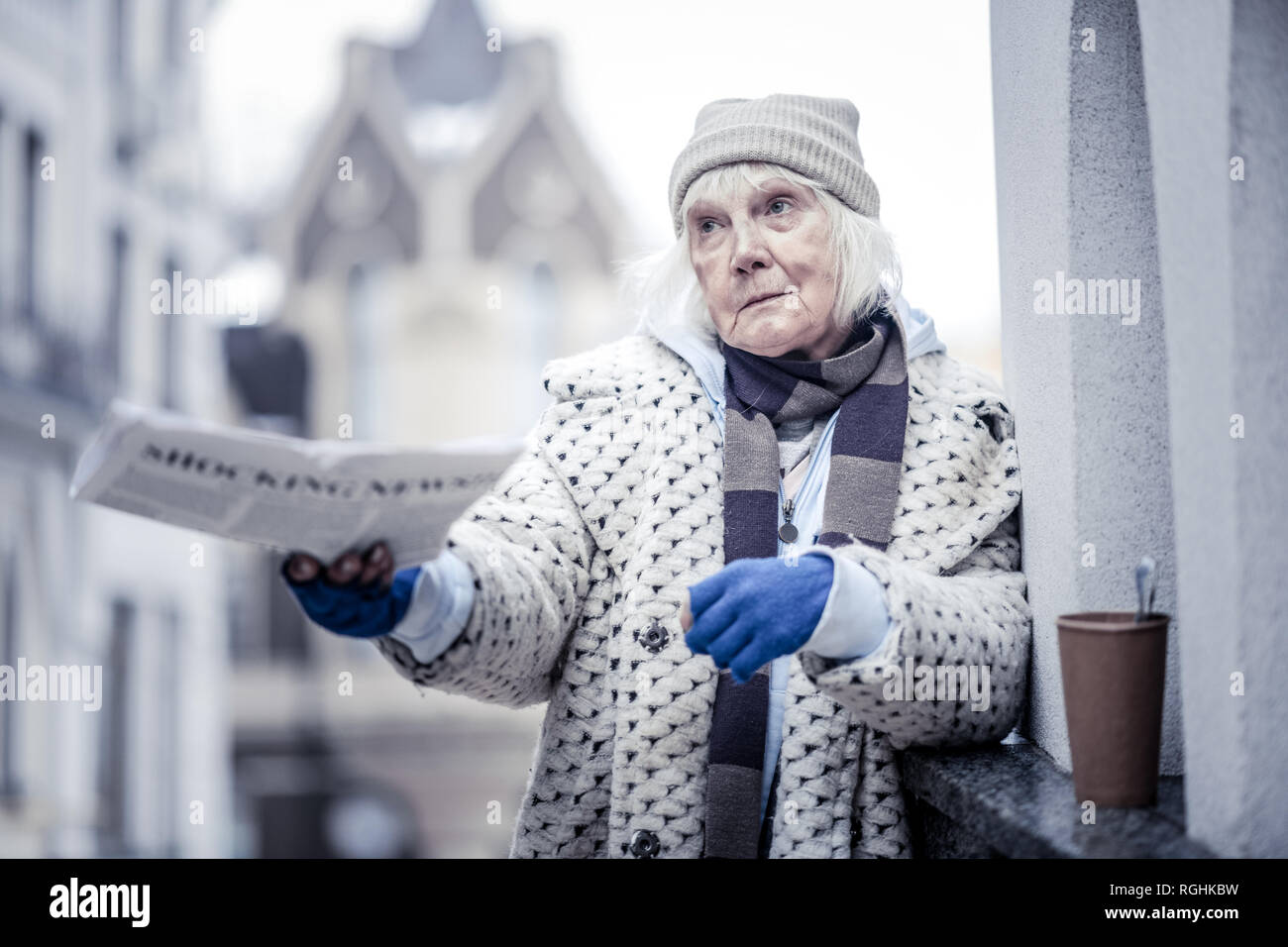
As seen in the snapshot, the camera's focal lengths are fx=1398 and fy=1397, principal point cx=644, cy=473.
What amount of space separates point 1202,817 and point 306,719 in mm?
16276

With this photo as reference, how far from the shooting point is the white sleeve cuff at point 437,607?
1.77 meters

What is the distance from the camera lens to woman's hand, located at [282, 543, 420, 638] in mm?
1586

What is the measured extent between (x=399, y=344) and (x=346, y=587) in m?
16.0

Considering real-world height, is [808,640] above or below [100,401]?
below

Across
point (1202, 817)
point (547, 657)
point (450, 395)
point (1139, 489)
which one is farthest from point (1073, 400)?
point (450, 395)

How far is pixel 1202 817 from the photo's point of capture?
150cm

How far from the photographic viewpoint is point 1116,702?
1.62m

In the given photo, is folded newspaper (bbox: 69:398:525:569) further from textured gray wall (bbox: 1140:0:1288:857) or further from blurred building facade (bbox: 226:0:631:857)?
blurred building facade (bbox: 226:0:631:857)

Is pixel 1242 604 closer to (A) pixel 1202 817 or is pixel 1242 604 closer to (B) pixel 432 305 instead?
(A) pixel 1202 817
